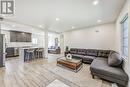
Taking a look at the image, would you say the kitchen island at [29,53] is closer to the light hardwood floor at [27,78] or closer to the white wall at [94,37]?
the light hardwood floor at [27,78]

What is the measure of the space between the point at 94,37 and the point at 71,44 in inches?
98.5

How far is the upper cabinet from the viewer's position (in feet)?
25.2

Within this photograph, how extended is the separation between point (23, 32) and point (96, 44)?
7.16 meters

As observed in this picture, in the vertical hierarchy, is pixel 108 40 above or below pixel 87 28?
below

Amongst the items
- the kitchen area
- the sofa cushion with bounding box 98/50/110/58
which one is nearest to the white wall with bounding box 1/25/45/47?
the kitchen area

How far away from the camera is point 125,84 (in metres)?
2.23

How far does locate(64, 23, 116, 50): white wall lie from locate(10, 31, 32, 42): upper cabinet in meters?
4.67

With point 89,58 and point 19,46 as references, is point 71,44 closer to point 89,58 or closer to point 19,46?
point 89,58

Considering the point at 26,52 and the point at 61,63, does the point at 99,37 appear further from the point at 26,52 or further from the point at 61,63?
the point at 26,52

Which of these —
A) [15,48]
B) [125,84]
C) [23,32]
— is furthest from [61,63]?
[23,32]

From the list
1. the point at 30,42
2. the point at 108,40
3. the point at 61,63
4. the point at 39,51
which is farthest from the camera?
the point at 30,42

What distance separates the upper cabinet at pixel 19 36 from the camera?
7668mm

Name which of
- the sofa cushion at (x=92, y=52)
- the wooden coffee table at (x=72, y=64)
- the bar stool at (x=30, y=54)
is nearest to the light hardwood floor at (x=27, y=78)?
the wooden coffee table at (x=72, y=64)

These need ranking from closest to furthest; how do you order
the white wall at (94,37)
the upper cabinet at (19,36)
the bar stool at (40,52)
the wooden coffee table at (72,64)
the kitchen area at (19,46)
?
the wooden coffee table at (72,64)
the white wall at (94,37)
the kitchen area at (19,46)
the bar stool at (40,52)
the upper cabinet at (19,36)
